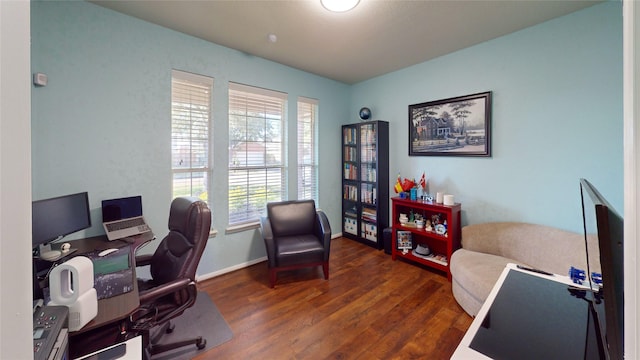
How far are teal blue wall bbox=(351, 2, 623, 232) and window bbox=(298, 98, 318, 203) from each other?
1.69m

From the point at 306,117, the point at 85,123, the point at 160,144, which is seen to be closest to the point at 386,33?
the point at 306,117

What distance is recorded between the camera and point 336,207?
13.9ft

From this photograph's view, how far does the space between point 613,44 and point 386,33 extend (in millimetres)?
1893

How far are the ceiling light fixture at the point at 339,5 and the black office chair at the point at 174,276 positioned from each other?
1.87 metres

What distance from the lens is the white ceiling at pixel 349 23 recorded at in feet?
6.94

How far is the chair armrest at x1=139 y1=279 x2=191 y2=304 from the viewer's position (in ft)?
4.69

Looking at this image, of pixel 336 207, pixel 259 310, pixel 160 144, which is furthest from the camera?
pixel 336 207

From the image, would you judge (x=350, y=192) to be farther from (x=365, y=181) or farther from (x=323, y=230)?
(x=323, y=230)

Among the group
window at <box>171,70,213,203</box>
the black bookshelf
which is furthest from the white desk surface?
the black bookshelf

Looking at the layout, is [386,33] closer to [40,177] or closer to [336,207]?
[336,207]

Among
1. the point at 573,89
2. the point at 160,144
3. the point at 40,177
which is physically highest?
the point at 573,89

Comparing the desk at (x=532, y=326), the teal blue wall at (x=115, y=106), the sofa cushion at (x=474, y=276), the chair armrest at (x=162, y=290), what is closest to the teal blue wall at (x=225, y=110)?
the teal blue wall at (x=115, y=106)

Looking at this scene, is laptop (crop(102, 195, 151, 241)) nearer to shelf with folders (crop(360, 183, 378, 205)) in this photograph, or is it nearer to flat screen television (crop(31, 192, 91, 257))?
flat screen television (crop(31, 192, 91, 257))

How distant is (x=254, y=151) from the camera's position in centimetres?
322
